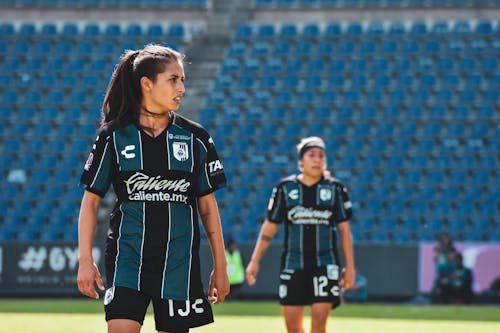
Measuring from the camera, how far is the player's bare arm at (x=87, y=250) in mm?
5215

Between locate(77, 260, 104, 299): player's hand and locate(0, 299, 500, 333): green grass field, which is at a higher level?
locate(77, 260, 104, 299): player's hand

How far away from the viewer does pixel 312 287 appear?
8.88 m

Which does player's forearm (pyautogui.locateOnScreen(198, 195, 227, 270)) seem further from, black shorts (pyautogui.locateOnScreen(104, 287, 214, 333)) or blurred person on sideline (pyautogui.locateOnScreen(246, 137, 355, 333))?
blurred person on sideline (pyautogui.locateOnScreen(246, 137, 355, 333))

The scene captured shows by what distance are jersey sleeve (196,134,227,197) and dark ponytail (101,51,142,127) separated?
0.42 meters

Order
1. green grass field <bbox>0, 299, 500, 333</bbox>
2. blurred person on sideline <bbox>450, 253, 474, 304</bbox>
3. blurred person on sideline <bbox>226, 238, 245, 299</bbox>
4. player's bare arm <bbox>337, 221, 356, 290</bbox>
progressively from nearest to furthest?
player's bare arm <bbox>337, 221, 356, 290</bbox> → green grass field <bbox>0, 299, 500, 333</bbox> → blurred person on sideline <bbox>226, 238, 245, 299</bbox> → blurred person on sideline <bbox>450, 253, 474, 304</bbox>

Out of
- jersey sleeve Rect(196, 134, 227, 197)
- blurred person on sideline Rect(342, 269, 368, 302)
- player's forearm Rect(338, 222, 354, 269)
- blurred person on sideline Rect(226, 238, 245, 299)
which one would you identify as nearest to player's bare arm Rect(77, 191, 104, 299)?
jersey sleeve Rect(196, 134, 227, 197)

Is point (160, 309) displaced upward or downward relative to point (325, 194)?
downward

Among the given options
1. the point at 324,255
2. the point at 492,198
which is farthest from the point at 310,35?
the point at 324,255

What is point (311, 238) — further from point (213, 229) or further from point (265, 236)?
point (213, 229)

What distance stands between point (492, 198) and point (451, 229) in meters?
1.41

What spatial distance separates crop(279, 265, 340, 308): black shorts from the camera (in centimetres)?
884

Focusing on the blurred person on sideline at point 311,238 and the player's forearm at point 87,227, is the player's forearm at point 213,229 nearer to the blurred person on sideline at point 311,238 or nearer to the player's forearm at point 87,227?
the player's forearm at point 87,227

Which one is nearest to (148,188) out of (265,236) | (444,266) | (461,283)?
(265,236)

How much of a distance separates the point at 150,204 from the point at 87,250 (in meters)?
0.43
